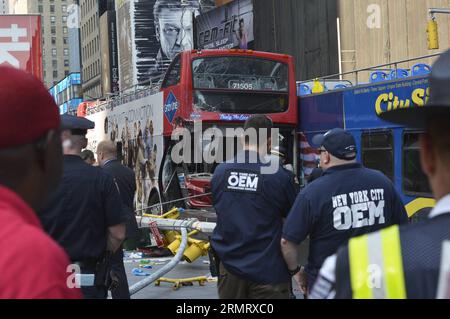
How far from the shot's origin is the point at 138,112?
2066 cm

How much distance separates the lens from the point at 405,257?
1668 mm

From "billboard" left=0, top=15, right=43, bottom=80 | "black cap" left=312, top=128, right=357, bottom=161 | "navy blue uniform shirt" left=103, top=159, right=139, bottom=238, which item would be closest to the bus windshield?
"billboard" left=0, top=15, right=43, bottom=80

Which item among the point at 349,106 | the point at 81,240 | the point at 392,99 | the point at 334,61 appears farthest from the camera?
the point at 334,61

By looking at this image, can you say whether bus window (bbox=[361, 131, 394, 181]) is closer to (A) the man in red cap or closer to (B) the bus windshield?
(B) the bus windshield

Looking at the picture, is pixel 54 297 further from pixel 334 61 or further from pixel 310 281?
pixel 334 61

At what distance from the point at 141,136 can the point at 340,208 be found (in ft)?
52.2

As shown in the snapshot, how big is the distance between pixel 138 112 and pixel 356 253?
19.2 metres

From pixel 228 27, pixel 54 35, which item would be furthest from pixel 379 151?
pixel 54 35

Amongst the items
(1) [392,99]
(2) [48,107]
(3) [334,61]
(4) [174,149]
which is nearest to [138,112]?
(4) [174,149]

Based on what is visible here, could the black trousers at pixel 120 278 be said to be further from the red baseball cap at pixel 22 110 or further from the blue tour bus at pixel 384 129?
the red baseball cap at pixel 22 110

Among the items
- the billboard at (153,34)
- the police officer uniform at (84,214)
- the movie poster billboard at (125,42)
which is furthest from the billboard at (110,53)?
the police officer uniform at (84,214)

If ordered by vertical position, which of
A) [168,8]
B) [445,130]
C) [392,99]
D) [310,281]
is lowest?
[310,281]

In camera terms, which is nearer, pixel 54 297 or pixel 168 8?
pixel 54 297

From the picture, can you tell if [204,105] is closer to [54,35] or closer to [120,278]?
[120,278]
